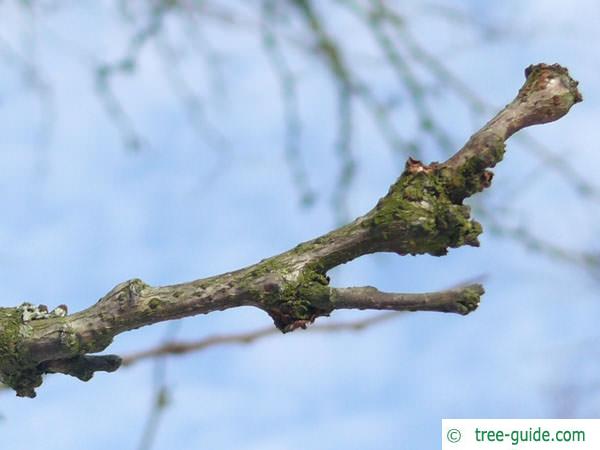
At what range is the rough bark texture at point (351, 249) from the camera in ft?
3.05

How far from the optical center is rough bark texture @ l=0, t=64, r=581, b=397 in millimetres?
929

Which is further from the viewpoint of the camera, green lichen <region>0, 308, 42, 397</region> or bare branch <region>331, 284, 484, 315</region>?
green lichen <region>0, 308, 42, 397</region>

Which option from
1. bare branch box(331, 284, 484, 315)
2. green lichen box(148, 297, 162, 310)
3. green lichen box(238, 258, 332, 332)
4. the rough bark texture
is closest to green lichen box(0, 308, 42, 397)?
the rough bark texture

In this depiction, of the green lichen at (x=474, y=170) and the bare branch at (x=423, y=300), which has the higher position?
the green lichen at (x=474, y=170)

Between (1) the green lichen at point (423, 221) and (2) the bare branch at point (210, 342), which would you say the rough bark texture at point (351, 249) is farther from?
(2) the bare branch at point (210, 342)

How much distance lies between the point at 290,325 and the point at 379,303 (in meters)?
0.13

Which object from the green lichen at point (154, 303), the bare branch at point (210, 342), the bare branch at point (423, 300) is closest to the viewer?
the bare branch at point (423, 300)

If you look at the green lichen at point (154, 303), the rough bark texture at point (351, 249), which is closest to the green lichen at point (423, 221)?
the rough bark texture at point (351, 249)


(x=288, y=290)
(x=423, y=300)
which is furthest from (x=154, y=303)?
(x=423, y=300)

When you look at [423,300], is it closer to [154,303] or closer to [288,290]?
[288,290]

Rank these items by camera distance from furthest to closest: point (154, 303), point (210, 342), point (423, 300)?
point (210, 342) < point (154, 303) < point (423, 300)

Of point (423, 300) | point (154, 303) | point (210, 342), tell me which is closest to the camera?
point (423, 300)

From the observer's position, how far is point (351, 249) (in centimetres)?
94

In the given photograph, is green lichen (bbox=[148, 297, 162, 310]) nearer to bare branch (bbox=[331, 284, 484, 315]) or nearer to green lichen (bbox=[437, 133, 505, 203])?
bare branch (bbox=[331, 284, 484, 315])
